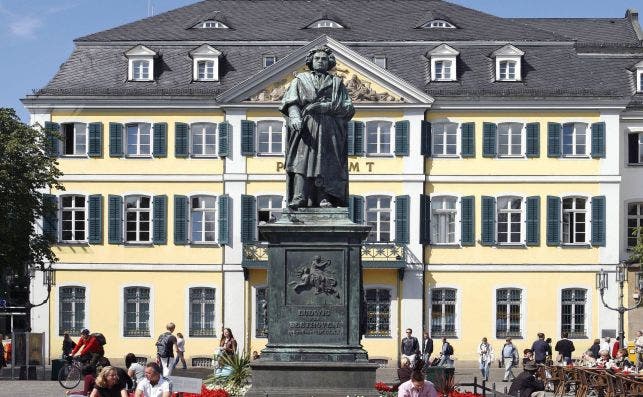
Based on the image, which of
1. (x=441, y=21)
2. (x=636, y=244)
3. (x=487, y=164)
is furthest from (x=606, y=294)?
(x=441, y=21)

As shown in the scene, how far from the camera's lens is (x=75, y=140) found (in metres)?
52.2

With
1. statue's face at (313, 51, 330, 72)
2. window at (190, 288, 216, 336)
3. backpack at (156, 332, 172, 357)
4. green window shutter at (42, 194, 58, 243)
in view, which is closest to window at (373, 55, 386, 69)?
window at (190, 288, 216, 336)

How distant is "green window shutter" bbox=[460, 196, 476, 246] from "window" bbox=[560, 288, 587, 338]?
376cm

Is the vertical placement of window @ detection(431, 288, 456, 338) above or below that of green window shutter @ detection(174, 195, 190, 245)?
below

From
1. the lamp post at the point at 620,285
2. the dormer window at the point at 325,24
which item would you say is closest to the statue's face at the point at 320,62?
the lamp post at the point at 620,285

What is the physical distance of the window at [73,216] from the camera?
51.8 m

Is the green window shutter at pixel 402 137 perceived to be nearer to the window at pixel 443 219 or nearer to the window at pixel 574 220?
the window at pixel 443 219

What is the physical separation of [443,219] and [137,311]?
11169 millimetres

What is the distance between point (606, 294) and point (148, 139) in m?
16.9

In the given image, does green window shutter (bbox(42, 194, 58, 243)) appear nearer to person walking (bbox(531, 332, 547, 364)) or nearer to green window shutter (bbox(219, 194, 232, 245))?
green window shutter (bbox(219, 194, 232, 245))

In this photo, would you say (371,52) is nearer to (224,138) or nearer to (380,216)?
(380,216)

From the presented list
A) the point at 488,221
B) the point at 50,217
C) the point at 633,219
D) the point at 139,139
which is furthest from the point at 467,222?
the point at 50,217

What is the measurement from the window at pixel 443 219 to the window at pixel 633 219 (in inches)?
253

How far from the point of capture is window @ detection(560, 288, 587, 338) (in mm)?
51250
